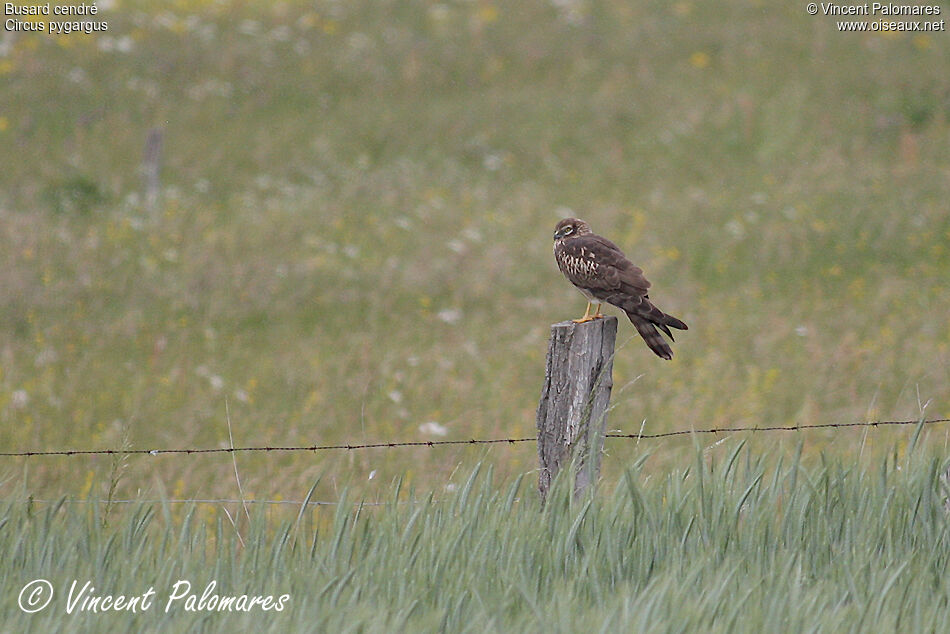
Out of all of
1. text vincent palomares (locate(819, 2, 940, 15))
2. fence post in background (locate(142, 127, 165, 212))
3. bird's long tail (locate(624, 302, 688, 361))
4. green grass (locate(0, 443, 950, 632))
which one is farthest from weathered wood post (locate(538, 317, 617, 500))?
text vincent palomares (locate(819, 2, 940, 15))

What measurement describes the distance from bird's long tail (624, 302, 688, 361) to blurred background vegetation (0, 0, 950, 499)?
0.73 meters

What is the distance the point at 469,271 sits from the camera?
1227 cm

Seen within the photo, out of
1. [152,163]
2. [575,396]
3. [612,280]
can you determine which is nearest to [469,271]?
[152,163]

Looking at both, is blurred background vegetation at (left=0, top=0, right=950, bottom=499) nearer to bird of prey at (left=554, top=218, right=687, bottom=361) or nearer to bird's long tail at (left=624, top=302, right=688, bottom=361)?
bird's long tail at (left=624, top=302, right=688, bottom=361)

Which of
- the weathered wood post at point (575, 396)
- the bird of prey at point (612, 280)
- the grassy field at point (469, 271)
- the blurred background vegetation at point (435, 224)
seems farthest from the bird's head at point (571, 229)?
the weathered wood post at point (575, 396)

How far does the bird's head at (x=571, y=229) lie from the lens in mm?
6078

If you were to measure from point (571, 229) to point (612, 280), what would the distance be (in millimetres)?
859

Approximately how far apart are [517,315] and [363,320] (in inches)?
59.1

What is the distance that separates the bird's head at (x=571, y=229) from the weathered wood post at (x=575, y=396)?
174 cm

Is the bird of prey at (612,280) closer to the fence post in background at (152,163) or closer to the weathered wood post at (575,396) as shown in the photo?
the weathered wood post at (575,396)

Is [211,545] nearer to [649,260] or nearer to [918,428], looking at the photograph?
[918,428]

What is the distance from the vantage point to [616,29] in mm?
23094

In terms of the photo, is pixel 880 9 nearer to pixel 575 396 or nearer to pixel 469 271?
pixel 469 271

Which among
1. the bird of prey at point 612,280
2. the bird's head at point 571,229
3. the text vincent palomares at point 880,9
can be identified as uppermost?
the text vincent palomares at point 880,9
